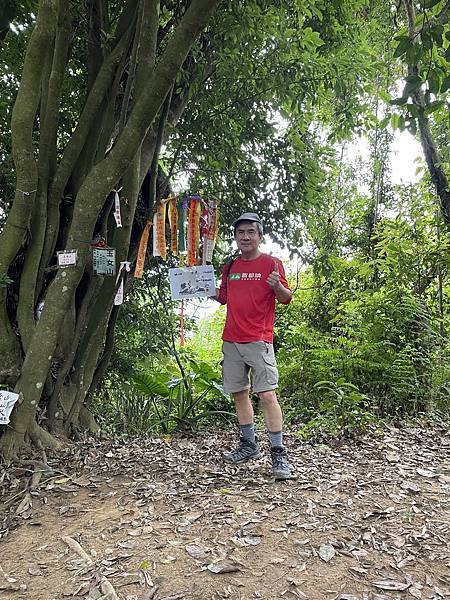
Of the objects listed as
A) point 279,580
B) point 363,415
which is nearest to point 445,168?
point 363,415

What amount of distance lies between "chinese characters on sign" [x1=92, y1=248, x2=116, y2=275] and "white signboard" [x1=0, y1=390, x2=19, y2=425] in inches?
39.2

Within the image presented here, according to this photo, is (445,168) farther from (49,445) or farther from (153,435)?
(49,445)

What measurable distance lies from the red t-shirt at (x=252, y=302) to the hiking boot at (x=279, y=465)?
706 millimetres

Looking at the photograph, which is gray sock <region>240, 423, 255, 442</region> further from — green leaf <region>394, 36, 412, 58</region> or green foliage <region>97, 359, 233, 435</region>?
green leaf <region>394, 36, 412, 58</region>

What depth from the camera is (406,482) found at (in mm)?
3078

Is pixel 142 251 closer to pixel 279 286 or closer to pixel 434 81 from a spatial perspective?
pixel 279 286

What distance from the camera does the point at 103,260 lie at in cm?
345

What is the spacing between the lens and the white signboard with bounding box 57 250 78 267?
125 inches

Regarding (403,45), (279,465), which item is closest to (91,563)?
(279,465)

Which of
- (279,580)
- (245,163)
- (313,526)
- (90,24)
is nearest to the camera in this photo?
(279,580)

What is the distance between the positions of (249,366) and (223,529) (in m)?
1.14

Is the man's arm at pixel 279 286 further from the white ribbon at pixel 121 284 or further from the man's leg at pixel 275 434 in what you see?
the white ribbon at pixel 121 284

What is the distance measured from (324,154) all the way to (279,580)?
3.87 metres

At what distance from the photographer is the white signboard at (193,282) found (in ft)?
12.1
